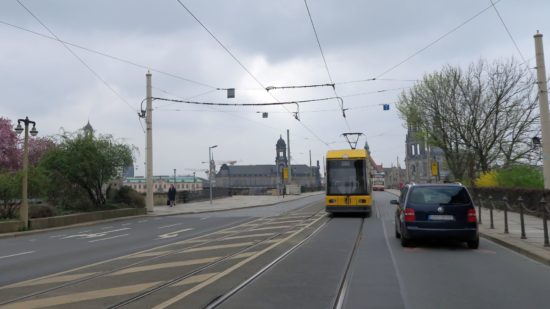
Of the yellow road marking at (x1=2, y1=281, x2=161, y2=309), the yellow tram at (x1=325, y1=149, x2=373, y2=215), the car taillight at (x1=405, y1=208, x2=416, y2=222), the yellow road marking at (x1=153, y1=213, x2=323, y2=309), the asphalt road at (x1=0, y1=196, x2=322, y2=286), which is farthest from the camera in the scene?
the yellow tram at (x1=325, y1=149, x2=373, y2=215)

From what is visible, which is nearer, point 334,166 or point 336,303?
point 336,303

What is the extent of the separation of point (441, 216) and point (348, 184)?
488 inches

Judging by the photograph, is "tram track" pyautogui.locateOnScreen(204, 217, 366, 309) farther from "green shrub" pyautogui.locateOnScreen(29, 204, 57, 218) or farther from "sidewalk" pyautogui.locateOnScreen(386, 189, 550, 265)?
"green shrub" pyautogui.locateOnScreen(29, 204, 57, 218)

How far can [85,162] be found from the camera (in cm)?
2920

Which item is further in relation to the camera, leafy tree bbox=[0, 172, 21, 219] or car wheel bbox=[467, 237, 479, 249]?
leafy tree bbox=[0, 172, 21, 219]

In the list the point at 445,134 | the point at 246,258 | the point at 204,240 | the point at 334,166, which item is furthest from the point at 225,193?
the point at 246,258

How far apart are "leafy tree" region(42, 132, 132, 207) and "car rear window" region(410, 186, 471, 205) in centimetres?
2129

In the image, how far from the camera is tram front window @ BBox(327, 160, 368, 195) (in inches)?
989

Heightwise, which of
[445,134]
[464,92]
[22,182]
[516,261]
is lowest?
[516,261]

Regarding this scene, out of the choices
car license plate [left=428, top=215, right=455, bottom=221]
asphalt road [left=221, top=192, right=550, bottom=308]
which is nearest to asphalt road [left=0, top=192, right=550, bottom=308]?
asphalt road [left=221, top=192, right=550, bottom=308]

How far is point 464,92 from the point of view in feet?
124

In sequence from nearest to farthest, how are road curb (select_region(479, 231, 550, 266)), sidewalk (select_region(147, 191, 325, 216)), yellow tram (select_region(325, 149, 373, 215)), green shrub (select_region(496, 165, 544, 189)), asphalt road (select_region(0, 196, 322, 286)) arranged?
road curb (select_region(479, 231, 550, 266))
asphalt road (select_region(0, 196, 322, 286))
yellow tram (select_region(325, 149, 373, 215))
green shrub (select_region(496, 165, 544, 189))
sidewalk (select_region(147, 191, 325, 216))

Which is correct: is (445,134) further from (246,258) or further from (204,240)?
(246,258)

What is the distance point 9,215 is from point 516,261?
73.0 ft
